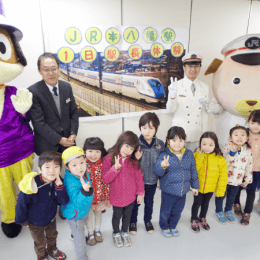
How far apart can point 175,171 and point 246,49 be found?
1.36m

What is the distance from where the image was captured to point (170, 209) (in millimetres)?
1655

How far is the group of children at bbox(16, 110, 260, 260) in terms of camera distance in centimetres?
127

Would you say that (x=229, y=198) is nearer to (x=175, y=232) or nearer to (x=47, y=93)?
(x=175, y=232)

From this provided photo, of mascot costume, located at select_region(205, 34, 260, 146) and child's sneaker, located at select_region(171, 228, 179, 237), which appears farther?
mascot costume, located at select_region(205, 34, 260, 146)

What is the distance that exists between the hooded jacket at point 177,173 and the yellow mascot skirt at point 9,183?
1070 millimetres

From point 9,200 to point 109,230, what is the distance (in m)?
0.89

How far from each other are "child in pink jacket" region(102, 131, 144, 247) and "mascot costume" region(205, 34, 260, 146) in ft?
3.78

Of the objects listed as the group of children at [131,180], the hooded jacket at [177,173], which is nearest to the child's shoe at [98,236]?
the group of children at [131,180]

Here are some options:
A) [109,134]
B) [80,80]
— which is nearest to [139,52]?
[80,80]

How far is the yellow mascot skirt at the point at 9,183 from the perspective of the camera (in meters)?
1.57

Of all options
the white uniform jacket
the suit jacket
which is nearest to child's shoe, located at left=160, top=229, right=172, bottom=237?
the white uniform jacket

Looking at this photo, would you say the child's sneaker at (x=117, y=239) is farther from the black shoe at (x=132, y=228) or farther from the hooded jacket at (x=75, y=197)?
the hooded jacket at (x=75, y=197)

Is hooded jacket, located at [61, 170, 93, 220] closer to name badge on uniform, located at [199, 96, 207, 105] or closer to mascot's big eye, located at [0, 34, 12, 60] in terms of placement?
mascot's big eye, located at [0, 34, 12, 60]

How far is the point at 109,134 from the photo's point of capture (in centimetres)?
251
